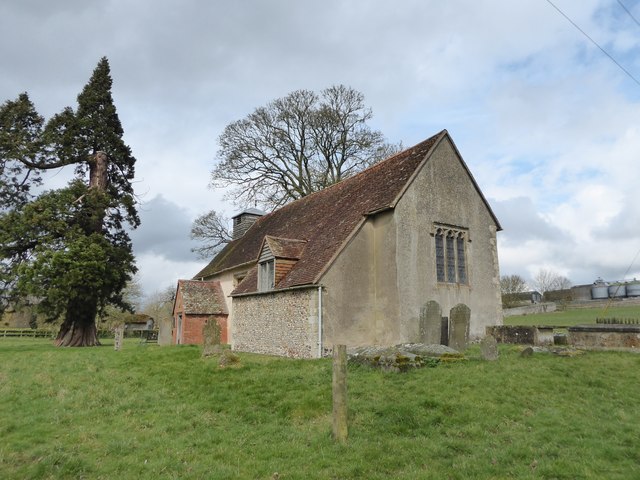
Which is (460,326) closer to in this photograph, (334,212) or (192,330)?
(334,212)

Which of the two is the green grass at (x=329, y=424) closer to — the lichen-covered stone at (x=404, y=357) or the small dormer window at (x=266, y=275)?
the lichen-covered stone at (x=404, y=357)

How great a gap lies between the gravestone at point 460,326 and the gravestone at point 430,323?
0.46 m

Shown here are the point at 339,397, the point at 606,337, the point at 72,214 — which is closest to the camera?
the point at 339,397

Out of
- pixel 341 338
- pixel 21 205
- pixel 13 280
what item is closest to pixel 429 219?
pixel 341 338

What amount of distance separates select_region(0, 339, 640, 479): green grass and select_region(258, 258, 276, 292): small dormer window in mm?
6361

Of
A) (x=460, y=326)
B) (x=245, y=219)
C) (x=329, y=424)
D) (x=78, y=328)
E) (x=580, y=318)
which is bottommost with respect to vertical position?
(x=329, y=424)

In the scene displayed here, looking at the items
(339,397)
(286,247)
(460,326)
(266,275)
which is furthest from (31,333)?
(339,397)

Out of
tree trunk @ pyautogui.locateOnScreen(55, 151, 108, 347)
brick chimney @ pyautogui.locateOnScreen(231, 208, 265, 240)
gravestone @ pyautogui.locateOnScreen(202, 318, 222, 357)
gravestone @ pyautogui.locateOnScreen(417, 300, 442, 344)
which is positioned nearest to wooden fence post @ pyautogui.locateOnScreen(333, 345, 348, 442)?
gravestone @ pyautogui.locateOnScreen(417, 300, 442, 344)

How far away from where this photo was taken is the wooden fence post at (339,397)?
7.01 meters

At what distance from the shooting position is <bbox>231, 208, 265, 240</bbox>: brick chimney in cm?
3438

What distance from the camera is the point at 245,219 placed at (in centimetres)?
3456

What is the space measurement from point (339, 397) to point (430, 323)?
7.90m

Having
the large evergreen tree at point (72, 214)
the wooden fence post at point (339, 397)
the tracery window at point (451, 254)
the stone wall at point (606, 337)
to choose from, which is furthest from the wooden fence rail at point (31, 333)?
the wooden fence post at point (339, 397)

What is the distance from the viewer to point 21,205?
90.0 feet
